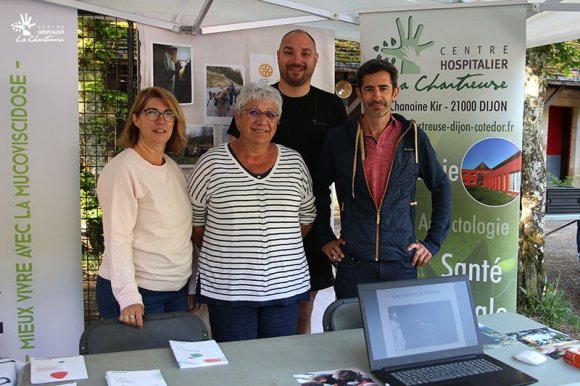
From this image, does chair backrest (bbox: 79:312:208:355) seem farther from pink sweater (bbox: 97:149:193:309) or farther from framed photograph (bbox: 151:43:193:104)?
framed photograph (bbox: 151:43:193:104)

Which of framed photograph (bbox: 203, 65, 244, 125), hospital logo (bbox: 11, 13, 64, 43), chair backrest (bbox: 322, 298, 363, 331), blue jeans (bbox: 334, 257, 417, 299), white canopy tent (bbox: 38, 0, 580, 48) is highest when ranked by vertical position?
white canopy tent (bbox: 38, 0, 580, 48)

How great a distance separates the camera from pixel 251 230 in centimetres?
215

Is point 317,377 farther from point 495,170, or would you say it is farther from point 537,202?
point 537,202

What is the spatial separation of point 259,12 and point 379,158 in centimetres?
137

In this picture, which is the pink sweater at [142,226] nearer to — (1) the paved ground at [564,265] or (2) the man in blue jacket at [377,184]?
(2) the man in blue jacket at [377,184]

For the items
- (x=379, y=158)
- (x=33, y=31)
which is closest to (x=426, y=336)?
(x=379, y=158)

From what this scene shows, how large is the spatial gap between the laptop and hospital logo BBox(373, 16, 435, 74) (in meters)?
1.70

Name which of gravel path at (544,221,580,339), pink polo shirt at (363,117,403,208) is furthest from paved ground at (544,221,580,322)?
pink polo shirt at (363,117,403,208)

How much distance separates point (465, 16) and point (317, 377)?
89.1 inches

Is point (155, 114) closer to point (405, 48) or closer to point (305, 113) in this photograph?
point (305, 113)

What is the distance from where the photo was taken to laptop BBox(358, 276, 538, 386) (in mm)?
1490

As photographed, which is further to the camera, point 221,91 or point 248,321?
point 221,91

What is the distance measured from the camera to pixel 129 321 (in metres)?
1.92

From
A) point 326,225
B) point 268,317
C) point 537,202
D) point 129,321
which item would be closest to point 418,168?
point 326,225
